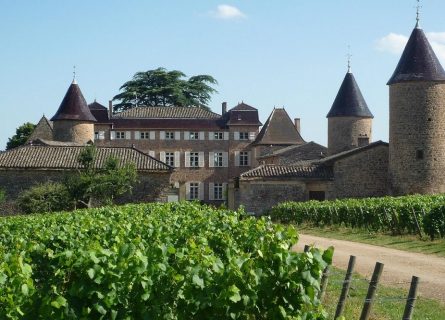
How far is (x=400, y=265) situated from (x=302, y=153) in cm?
3654

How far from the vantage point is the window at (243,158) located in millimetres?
61562

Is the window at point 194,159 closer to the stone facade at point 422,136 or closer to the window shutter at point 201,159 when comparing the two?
the window shutter at point 201,159

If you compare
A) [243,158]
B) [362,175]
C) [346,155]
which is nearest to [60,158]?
[346,155]

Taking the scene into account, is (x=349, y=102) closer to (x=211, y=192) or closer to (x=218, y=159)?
(x=218, y=159)

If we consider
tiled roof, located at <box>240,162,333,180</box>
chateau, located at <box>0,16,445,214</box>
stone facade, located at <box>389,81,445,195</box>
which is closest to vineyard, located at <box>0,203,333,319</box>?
chateau, located at <box>0,16,445,214</box>

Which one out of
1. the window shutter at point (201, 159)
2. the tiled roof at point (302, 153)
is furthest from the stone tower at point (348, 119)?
the window shutter at point (201, 159)

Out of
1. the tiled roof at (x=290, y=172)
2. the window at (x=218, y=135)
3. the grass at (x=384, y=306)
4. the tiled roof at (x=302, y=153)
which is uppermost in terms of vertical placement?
the window at (x=218, y=135)

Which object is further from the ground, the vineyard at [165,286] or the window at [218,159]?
the window at [218,159]

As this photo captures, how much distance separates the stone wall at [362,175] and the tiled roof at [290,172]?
2.36 feet

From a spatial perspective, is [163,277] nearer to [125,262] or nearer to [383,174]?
[125,262]

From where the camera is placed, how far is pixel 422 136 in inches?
1431

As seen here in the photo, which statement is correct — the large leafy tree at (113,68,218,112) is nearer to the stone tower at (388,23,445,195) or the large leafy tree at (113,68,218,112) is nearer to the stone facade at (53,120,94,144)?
the stone facade at (53,120,94,144)

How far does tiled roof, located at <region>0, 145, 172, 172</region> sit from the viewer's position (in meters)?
33.1

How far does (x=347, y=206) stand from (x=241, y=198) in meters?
12.7
